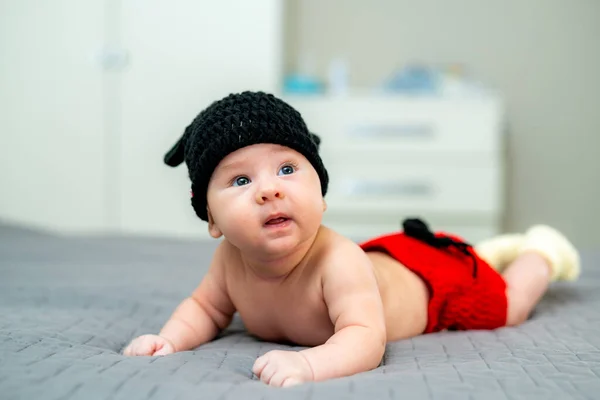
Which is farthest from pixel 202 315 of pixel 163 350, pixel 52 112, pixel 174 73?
pixel 52 112

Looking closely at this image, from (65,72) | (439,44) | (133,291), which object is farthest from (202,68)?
(133,291)

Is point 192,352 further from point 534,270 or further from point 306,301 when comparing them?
point 534,270

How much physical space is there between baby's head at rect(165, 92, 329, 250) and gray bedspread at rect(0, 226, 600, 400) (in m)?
0.18

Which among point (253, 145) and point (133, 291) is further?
point (133, 291)

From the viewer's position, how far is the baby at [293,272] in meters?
0.75

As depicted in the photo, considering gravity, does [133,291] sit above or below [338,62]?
below

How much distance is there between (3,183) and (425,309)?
2.42 metres

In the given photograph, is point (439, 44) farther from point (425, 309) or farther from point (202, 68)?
point (425, 309)

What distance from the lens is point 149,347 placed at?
0.78 meters

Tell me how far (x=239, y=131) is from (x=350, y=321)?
0.25 meters

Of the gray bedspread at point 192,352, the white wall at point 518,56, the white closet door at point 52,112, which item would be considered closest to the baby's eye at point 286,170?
the gray bedspread at point 192,352

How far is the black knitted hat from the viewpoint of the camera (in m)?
0.76

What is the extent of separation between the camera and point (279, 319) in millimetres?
874

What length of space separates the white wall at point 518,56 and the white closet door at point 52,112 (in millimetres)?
1035
